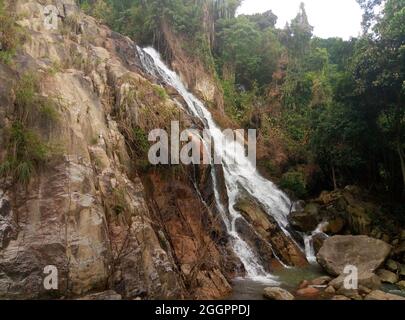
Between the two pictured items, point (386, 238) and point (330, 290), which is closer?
point (330, 290)

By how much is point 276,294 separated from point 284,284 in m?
1.57

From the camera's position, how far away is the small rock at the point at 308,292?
9875mm

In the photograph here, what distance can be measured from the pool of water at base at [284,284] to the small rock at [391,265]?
117cm

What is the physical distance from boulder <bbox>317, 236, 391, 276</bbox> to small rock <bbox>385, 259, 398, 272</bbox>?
336 mm

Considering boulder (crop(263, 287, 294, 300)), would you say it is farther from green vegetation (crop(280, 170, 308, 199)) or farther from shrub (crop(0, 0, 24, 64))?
green vegetation (crop(280, 170, 308, 199))

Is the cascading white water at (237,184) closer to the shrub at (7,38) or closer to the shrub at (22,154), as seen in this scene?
the shrub at (22,154)

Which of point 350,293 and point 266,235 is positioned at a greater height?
point 266,235

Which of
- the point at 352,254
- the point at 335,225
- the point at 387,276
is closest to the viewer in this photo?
the point at 387,276

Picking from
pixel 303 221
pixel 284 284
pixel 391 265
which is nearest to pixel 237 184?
pixel 303 221

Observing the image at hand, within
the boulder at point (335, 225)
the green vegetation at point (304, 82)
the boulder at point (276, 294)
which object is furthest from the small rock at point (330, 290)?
the green vegetation at point (304, 82)

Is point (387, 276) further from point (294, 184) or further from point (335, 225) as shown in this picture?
point (294, 184)

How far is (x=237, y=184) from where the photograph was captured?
1548cm
